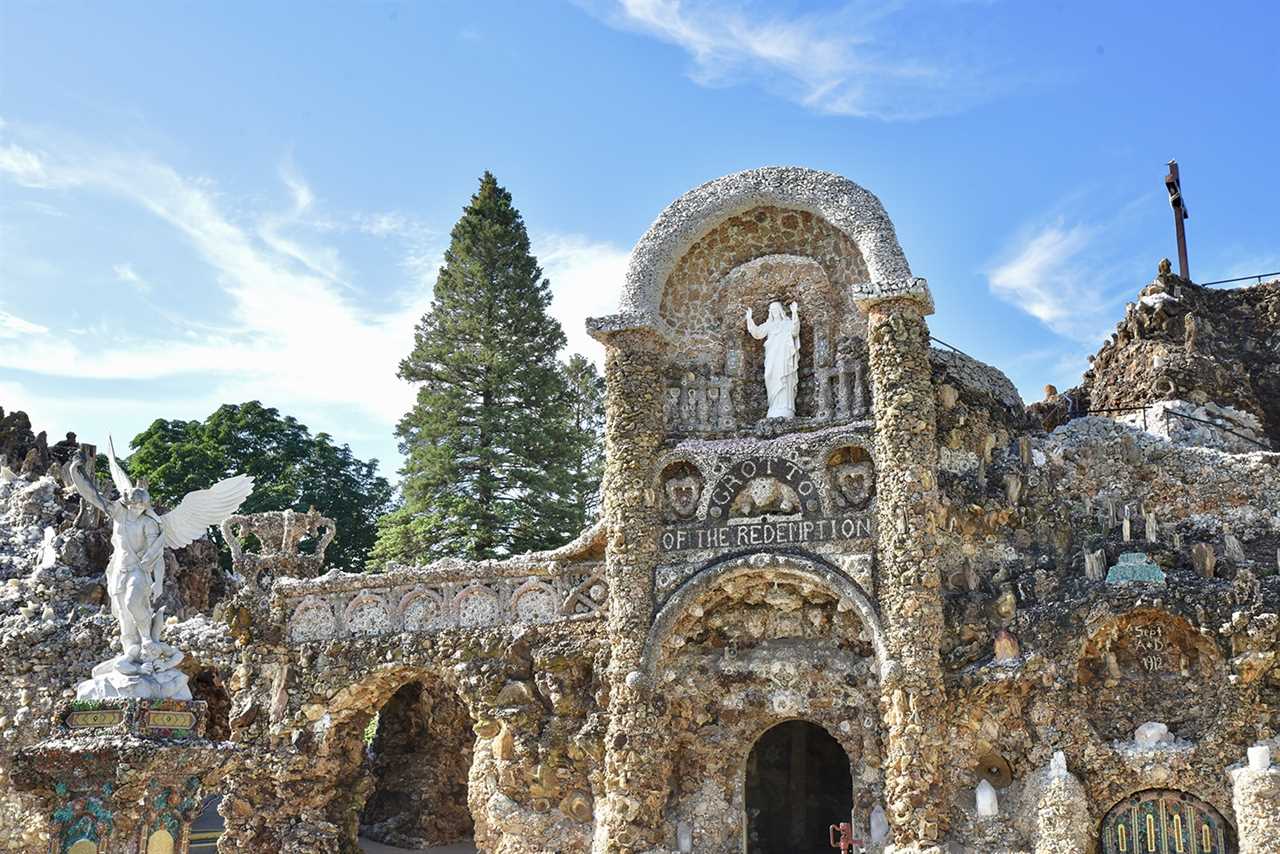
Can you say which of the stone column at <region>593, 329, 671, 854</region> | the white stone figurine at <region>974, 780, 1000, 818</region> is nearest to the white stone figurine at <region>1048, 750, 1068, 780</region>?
the white stone figurine at <region>974, 780, 1000, 818</region>

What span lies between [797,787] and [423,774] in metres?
6.83

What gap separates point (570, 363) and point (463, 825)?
12.6 metres

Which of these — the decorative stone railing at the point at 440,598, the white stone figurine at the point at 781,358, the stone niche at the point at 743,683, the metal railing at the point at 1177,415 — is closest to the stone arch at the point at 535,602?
the decorative stone railing at the point at 440,598

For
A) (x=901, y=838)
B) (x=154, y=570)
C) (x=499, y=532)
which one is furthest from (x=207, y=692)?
(x=901, y=838)

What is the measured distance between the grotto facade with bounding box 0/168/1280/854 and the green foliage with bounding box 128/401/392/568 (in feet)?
38.6

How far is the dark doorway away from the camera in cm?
1900

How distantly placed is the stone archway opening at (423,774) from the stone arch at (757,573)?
257 inches

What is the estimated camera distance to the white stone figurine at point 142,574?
1310cm

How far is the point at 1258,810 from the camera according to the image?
43.3 feet

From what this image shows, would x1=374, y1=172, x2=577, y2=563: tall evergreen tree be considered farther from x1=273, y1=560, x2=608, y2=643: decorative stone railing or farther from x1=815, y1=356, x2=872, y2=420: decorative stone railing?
x1=815, y1=356, x2=872, y2=420: decorative stone railing

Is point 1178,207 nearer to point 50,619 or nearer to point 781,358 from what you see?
point 781,358

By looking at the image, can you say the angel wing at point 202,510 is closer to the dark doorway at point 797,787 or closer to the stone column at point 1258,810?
the dark doorway at point 797,787

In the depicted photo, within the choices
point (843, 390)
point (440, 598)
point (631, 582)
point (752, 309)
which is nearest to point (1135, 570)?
point (843, 390)

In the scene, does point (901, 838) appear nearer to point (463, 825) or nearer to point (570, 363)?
point (463, 825)
